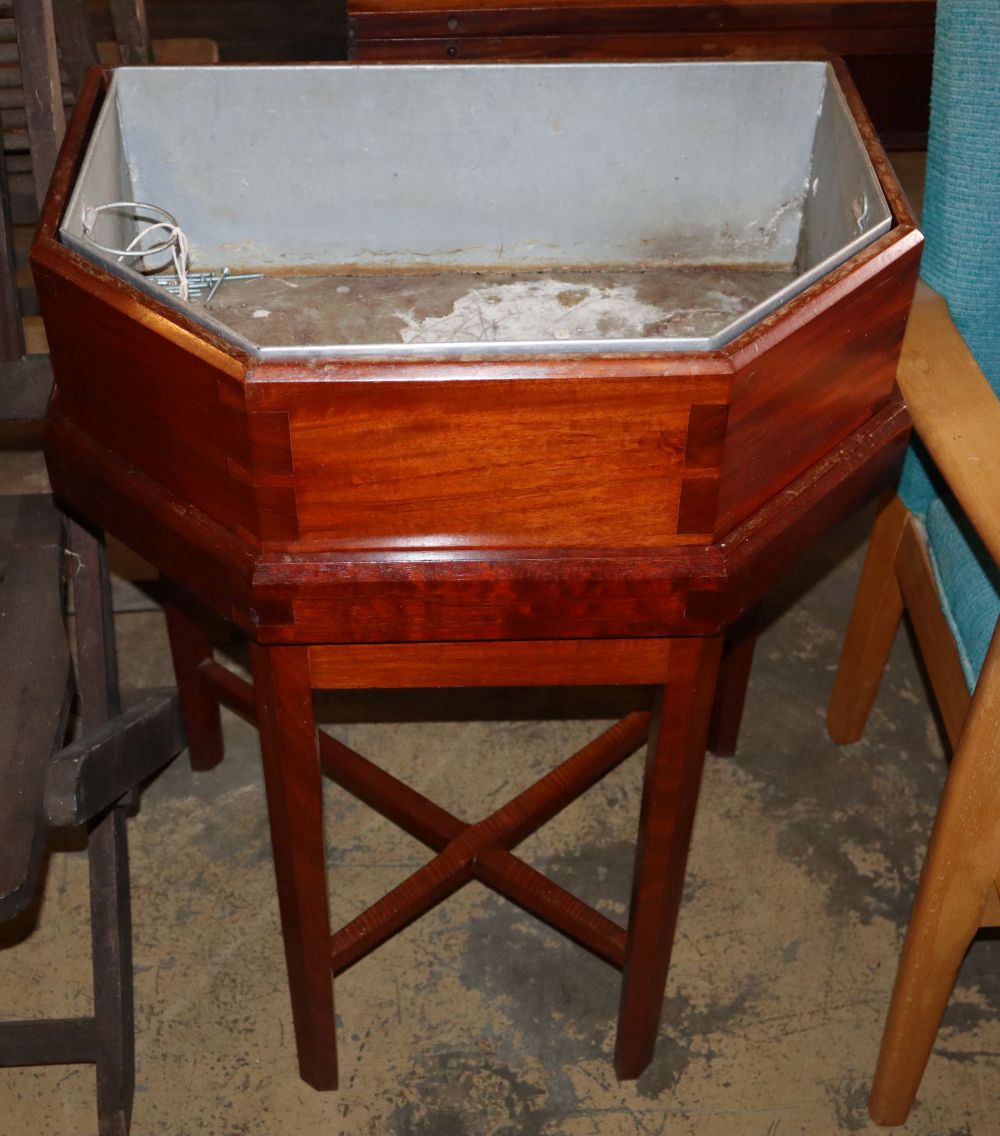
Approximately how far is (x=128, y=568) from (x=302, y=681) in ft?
4.11

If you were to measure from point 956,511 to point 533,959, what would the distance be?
0.81 metres

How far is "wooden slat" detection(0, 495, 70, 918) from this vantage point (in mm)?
1295

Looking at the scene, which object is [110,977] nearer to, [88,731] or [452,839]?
[88,731]

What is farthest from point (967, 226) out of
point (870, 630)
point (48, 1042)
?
point (48, 1042)

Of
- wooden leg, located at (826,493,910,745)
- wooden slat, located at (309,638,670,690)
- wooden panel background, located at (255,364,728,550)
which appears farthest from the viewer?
wooden leg, located at (826,493,910,745)

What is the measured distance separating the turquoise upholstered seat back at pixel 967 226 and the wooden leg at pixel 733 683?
1.03ft

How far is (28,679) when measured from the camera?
4.90ft

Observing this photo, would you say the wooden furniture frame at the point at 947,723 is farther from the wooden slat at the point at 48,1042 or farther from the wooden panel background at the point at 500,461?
the wooden slat at the point at 48,1042

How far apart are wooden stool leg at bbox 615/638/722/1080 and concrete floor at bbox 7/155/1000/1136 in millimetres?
129

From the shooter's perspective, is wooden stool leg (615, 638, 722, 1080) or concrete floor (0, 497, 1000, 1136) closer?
wooden stool leg (615, 638, 722, 1080)

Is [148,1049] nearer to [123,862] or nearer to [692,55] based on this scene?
[123,862]

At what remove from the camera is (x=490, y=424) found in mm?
1080

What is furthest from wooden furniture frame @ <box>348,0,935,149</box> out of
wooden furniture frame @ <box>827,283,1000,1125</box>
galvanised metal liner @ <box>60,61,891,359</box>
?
wooden furniture frame @ <box>827,283,1000,1125</box>

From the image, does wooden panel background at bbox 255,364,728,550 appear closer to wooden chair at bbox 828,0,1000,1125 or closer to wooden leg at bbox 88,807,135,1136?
wooden chair at bbox 828,0,1000,1125
